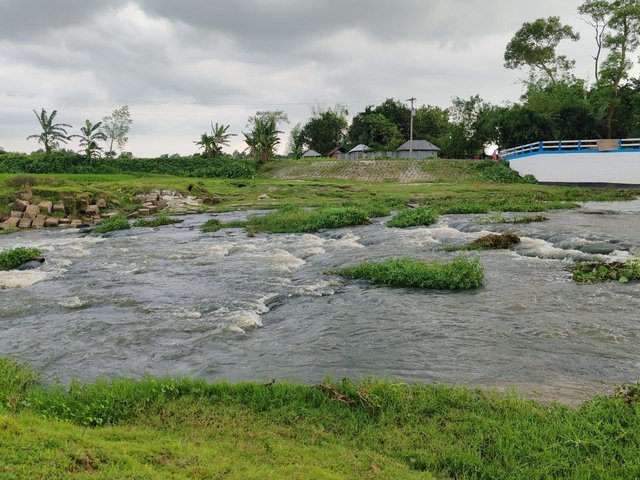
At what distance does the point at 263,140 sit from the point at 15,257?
4886 centimetres

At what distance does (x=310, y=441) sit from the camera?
4512mm

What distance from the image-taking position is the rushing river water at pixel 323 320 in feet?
21.6

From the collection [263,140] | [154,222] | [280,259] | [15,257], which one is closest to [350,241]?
[280,259]

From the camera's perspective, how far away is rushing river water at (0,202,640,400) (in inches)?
259

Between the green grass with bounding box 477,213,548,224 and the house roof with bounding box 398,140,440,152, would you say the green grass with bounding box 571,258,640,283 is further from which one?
the house roof with bounding box 398,140,440,152

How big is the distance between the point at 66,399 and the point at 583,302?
8426 millimetres

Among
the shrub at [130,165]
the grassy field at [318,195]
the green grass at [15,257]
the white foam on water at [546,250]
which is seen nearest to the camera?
the white foam on water at [546,250]

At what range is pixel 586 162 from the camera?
37625mm

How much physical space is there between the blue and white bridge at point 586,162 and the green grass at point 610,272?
3017 cm

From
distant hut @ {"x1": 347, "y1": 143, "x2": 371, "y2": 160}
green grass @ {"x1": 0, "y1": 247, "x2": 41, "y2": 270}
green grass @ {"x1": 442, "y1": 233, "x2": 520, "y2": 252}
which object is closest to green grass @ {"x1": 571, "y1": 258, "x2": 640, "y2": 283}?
green grass @ {"x1": 442, "y1": 233, "x2": 520, "y2": 252}

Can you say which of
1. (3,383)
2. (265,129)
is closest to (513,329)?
(3,383)

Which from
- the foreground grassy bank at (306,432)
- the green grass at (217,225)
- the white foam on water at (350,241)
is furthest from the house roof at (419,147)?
the foreground grassy bank at (306,432)

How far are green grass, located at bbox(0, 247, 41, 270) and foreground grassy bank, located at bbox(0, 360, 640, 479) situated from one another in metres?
9.66

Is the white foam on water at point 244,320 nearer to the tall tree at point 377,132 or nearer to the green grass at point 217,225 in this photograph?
the green grass at point 217,225
